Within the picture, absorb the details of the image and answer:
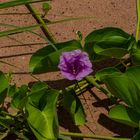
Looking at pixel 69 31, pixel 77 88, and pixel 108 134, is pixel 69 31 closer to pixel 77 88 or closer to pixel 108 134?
pixel 77 88

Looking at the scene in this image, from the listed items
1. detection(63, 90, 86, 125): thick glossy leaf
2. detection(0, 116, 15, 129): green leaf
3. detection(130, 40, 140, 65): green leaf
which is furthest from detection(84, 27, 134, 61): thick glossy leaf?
detection(0, 116, 15, 129): green leaf

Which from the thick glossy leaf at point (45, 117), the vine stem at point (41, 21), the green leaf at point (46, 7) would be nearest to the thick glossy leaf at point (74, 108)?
the thick glossy leaf at point (45, 117)

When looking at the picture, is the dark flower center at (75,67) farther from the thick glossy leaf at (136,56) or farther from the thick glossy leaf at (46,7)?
the thick glossy leaf at (46,7)

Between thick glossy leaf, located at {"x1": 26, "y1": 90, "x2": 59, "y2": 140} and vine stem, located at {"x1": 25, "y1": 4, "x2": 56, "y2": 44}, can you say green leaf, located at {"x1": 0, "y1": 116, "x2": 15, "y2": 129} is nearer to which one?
thick glossy leaf, located at {"x1": 26, "y1": 90, "x2": 59, "y2": 140}

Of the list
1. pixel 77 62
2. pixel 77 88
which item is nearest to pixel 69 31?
pixel 77 88

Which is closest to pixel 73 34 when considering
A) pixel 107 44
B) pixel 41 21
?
pixel 41 21

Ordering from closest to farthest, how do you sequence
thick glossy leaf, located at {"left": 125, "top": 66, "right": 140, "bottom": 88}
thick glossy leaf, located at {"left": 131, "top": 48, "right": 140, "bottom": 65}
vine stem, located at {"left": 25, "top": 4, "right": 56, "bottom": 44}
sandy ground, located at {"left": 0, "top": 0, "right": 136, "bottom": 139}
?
thick glossy leaf, located at {"left": 125, "top": 66, "right": 140, "bottom": 88}
thick glossy leaf, located at {"left": 131, "top": 48, "right": 140, "bottom": 65}
sandy ground, located at {"left": 0, "top": 0, "right": 136, "bottom": 139}
vine stem, located at {"left": 25, "top": 4, "right": 56, "bottom": 44}
